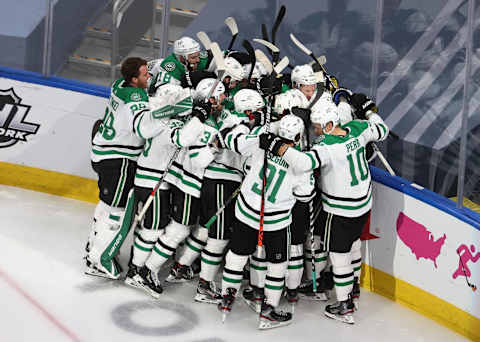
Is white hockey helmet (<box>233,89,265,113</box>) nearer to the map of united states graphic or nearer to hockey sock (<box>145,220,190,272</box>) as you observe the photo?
hockey sock (<box>145,220,190,272</box>)

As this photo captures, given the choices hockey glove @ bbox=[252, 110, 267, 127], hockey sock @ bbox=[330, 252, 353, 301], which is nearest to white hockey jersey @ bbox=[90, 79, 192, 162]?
hockey glove @ bbox=[252, 110, 267, 127]

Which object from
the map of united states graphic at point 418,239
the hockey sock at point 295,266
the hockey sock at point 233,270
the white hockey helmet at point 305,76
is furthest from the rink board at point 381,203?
the hockey sock at point 233,270

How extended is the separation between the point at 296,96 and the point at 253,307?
1.16 meters

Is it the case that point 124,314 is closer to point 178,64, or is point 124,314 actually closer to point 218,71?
point 218,71

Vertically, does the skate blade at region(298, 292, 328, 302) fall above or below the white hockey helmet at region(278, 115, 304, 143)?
below

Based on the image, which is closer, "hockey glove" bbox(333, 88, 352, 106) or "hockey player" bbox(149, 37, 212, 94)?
"hockey glove" bbox(333, 88, 352, 106)

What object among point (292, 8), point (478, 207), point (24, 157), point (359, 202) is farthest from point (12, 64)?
point (478, 207)

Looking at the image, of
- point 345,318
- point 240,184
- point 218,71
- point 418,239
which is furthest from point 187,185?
point 418,239

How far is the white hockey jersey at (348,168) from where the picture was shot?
13.4 ft

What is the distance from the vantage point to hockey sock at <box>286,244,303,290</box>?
14.1 ft

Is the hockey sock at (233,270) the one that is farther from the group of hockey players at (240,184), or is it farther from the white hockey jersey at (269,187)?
the white hockey jersey at (269,187)

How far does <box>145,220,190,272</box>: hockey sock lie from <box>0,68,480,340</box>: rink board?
1.09 metres

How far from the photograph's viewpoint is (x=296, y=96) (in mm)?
4270

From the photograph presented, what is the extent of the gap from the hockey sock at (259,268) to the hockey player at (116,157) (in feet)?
2.42
